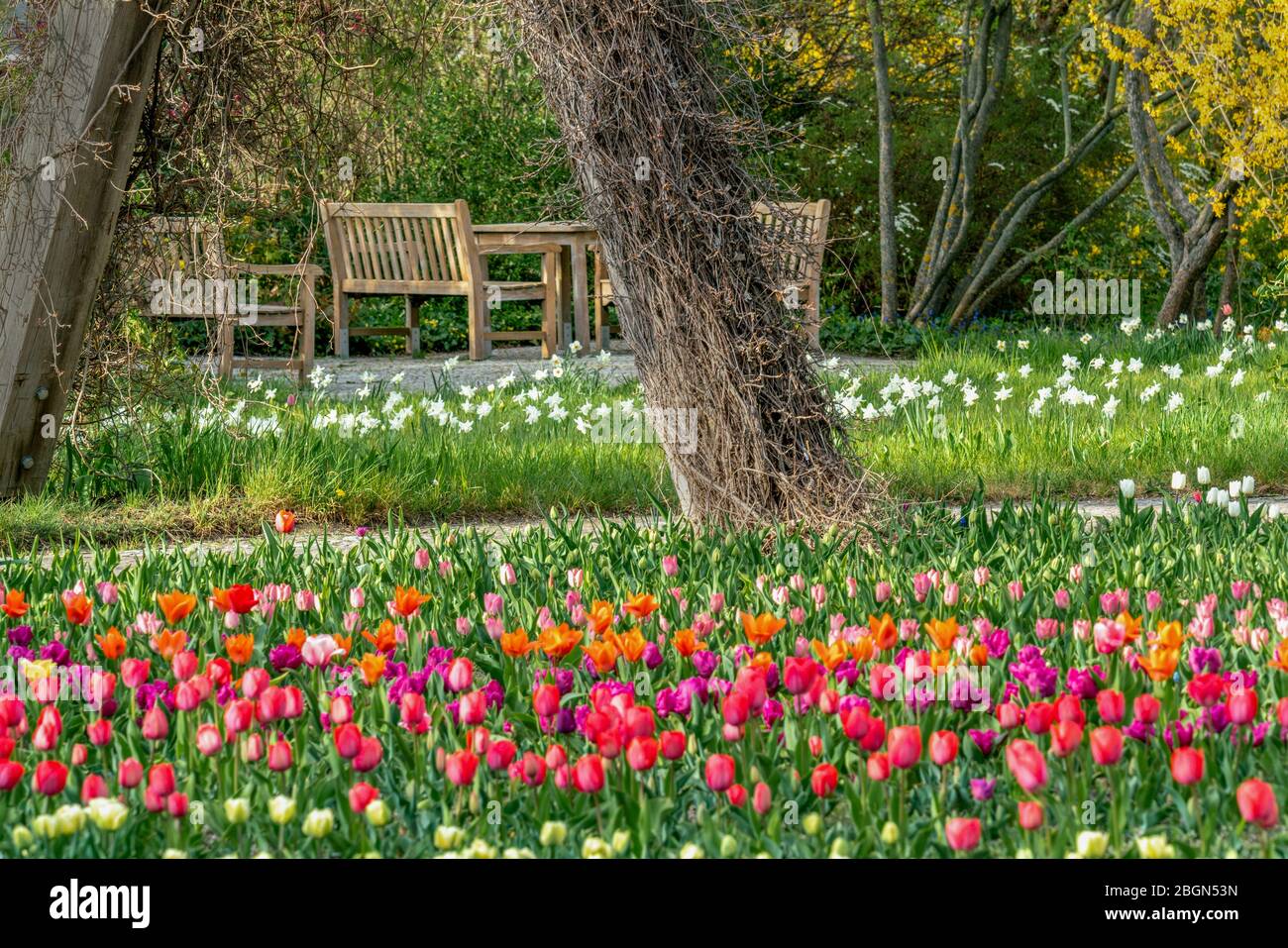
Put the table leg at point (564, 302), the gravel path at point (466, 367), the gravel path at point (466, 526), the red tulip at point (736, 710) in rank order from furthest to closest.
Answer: the table leg at point (564, 302), the gravel path at point (466, 367), the gravel path at point (466, 526), the red tulip at point (736, 710)

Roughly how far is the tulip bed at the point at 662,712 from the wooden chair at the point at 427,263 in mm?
6624

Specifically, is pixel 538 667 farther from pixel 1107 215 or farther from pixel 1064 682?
pixel 1107 215

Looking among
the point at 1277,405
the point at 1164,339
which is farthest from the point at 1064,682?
the point at 1164,339

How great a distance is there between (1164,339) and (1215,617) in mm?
6894

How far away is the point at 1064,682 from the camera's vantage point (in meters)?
2.93

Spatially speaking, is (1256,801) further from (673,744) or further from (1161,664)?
(673,744)

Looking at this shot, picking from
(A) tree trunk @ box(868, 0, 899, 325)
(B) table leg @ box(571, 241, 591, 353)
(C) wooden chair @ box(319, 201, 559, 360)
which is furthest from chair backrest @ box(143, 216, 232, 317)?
(A) tree trunk @ box(868, 0, 899, 325)

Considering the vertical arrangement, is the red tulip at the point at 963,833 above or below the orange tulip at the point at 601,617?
below

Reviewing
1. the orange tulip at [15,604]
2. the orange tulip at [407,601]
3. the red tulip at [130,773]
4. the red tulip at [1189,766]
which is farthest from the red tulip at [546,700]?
the orange tulip at [15,604]

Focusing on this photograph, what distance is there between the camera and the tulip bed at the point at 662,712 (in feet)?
7.43

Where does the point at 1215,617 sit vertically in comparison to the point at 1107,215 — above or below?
below

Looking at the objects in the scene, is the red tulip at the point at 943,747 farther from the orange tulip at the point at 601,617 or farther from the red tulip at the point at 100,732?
the red tulip at the point at 100,732

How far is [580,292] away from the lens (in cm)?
1106
